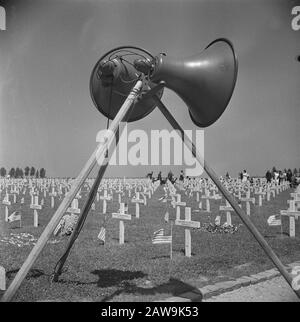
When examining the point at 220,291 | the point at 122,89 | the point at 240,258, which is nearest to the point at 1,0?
the point at 122,89

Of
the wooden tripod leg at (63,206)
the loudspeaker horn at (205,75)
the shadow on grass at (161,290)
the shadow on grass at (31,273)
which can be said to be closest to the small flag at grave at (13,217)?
the shadow on grass at (31,273)

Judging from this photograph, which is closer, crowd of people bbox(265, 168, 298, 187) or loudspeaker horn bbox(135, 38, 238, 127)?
loudspeaker horn bbox(135, 38, 238, 127)

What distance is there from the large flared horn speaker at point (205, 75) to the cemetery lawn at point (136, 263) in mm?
2815

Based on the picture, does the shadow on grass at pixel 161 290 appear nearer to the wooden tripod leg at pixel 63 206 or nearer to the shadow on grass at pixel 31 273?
the shadow on grass at pixel 31 273

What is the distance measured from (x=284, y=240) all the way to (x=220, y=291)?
4.86 m

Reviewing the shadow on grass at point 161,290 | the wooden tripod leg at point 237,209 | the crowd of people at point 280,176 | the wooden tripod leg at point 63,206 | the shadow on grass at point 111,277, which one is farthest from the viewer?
the crowd of people at point 280,176

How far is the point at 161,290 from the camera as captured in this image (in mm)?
5434

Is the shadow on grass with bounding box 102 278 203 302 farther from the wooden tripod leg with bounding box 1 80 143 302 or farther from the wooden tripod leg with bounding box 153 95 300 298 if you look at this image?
the wooden tripod leg with bounding box 1 80 143 302

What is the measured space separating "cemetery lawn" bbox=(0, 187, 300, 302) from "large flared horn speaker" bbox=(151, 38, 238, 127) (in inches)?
111

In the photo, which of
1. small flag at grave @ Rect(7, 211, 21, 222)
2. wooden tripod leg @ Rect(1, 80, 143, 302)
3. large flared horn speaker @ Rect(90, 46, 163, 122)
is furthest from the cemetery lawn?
large flared horn speaker @ Rect(90, 46, 163, 122)

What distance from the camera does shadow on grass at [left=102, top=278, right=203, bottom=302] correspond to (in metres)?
5.28

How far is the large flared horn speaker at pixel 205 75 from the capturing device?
427 centimetres

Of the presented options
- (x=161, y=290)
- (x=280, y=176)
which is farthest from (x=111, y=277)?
(x=280, y=176)
